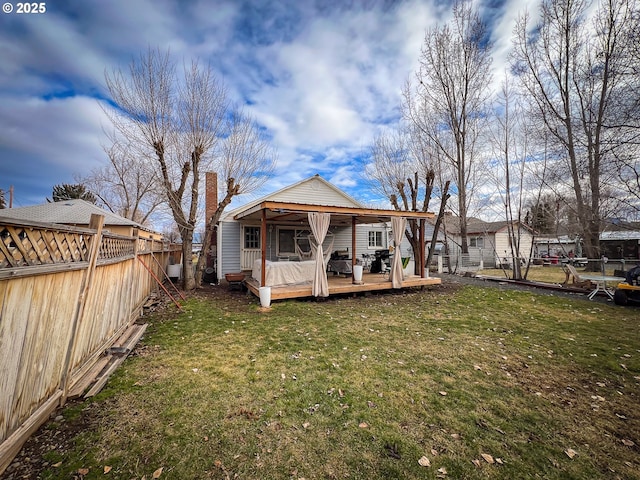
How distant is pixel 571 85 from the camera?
11664 mm

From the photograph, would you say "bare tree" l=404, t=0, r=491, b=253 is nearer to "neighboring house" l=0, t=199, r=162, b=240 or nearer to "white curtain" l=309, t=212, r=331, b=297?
"white curtain" l=309, t=212, r=331, b=297

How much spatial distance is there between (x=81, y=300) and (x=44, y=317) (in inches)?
22.9

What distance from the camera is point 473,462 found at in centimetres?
204

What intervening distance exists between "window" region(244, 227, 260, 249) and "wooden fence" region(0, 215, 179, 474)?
8251 millimetres

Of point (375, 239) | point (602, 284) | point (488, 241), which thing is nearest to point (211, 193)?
point (375, 239)

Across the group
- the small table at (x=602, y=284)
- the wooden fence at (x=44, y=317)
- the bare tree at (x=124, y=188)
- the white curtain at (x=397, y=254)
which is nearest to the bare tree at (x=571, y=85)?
the small table at (x=602, y=284)

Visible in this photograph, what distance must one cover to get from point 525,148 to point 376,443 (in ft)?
47.2

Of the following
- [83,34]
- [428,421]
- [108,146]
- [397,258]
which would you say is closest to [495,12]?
[397,258]

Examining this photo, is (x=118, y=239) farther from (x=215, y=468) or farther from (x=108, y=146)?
(x=108, y=146)

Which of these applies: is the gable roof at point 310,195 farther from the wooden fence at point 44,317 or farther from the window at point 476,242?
the window at point 476,242

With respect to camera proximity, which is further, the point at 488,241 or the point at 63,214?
the point at 488,241

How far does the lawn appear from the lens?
2018mm

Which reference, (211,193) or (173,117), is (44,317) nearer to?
(173,117)

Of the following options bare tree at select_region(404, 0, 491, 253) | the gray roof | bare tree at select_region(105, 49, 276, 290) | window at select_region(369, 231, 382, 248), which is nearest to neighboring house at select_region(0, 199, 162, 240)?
the gray roof
